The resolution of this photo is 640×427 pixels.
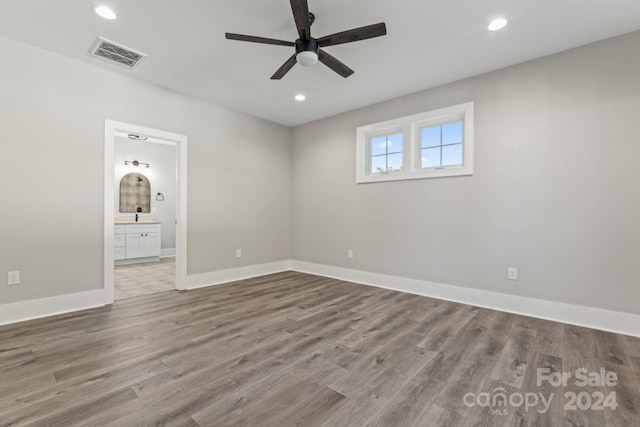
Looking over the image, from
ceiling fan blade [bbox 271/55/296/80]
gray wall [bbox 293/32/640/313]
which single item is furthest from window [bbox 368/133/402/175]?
ceiling fan blade [bbox 271/55/296/80]

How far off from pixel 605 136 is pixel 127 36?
15.5 feet

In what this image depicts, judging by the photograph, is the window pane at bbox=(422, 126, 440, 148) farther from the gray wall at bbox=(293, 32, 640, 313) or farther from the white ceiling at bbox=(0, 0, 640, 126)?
the white ceiling at bbox=(0, 0, 640, 126)

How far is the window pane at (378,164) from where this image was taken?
448cm

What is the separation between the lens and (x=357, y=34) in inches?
86.7

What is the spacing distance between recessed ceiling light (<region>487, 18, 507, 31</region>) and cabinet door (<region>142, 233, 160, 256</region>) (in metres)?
7.06

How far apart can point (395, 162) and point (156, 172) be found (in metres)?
6.09

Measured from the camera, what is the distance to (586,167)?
9.30 ft

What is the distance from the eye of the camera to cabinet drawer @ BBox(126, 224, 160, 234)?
6192mm

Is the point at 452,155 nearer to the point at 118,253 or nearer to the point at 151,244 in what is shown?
the point at 151,244

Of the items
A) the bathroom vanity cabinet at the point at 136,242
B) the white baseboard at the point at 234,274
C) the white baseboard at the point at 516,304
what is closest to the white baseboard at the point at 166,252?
the bathroom vanity cabinet at the point at 136,242

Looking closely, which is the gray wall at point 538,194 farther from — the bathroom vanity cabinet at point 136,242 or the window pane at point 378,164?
the bathroom vanity cabinet at point 136,242

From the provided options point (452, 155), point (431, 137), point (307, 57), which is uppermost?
point (307, 57)

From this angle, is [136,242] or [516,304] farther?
[136,242]

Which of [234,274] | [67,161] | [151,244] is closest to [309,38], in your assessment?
[67,161]
